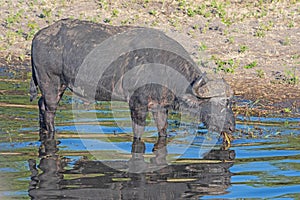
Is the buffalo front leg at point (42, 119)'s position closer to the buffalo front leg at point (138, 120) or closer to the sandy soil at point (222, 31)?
the buffalo front leg at point (138, 120)

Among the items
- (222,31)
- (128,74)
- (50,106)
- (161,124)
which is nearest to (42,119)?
(50,106)

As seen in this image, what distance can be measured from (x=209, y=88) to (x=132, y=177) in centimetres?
167

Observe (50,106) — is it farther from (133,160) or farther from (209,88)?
(209,88)

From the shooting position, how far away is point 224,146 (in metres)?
9.09

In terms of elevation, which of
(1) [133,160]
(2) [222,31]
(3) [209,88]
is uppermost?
(2) [222,31]

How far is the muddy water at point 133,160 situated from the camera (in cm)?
722

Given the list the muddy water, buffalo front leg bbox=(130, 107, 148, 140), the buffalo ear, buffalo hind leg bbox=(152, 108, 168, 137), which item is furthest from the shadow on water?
the buffalo ear

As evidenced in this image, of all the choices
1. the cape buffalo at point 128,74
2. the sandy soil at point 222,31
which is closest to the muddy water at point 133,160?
the cape buffalo at point 128,74

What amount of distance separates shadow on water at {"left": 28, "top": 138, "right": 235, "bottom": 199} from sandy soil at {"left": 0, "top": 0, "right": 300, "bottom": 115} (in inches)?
116

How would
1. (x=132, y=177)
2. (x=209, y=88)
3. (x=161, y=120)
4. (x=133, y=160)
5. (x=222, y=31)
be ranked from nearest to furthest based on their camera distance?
(x=132, y=177) < (x=133, y=160) < (x=209, y=88) < (x=161, y=120) < (x=222, y=31)

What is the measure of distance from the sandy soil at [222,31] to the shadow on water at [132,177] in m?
2.96

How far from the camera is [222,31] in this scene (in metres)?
15.6

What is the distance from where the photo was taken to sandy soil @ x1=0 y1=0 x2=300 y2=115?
12.6 m

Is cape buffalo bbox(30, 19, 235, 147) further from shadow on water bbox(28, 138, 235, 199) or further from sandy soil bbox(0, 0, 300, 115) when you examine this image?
sandy soil bbox(0, 0, 300, 115)
